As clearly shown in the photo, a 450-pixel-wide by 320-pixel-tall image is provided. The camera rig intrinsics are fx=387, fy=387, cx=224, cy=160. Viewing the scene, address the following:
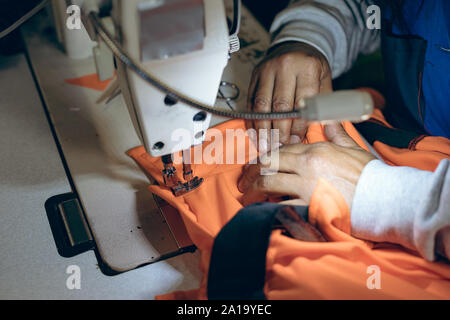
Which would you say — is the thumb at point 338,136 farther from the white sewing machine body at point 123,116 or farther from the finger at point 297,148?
the white sewing machine body at point 123,116

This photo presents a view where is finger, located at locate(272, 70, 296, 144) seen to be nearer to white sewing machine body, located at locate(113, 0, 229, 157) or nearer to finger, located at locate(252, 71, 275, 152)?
finger, located at locate(252, 71, 275, 152)

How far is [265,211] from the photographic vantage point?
23.6 inches

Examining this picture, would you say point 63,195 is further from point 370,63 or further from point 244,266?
point 370,63

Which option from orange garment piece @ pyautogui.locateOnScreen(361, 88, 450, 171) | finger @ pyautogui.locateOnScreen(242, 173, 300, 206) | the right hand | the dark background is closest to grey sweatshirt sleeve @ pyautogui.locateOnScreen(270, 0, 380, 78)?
the right hand

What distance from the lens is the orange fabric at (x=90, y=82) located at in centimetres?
102

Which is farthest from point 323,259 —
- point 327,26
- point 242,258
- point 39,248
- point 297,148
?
point 327,26

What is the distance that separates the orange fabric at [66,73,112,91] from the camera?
1.02 meters

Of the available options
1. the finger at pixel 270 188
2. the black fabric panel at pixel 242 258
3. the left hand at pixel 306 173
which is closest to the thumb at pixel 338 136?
the left hand at pixel 306 173

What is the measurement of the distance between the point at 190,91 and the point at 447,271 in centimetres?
48

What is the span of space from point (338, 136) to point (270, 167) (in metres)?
0.19

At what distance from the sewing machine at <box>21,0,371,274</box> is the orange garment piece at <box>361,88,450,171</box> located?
34 cm

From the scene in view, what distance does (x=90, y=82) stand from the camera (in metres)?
1.03

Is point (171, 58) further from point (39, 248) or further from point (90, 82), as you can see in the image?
point (90, 82)
